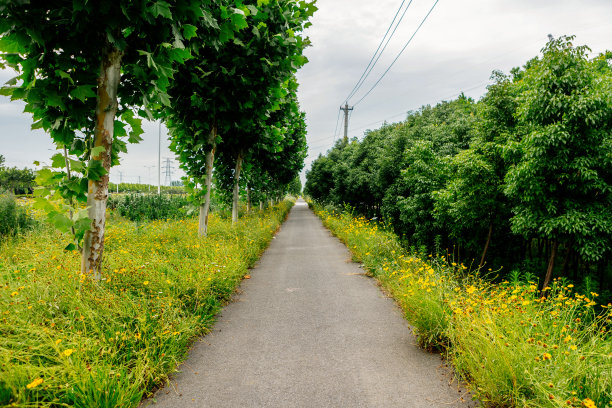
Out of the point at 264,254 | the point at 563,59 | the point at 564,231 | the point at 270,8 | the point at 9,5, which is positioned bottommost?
the point at 264,254

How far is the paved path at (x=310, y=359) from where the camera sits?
8.99 ft

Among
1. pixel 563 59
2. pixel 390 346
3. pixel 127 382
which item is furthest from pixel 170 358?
pixel 563 59

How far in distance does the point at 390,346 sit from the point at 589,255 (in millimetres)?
4464

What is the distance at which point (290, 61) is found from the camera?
5.89 m

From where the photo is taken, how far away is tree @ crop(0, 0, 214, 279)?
2.83 meters

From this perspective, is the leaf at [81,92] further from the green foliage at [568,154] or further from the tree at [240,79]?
the green foliage at [568,154]

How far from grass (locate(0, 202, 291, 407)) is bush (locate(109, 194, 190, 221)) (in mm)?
12328

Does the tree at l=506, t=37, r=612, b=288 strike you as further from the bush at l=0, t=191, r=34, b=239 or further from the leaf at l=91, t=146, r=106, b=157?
the bush at l=0, t=191, r=34, b=239

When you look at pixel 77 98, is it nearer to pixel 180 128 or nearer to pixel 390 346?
pixel 180 128

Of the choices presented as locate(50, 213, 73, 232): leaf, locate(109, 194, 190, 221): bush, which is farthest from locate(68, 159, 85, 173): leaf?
locate(109, 194, 190, 221): bush

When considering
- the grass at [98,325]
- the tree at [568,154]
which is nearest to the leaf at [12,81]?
the grass at [98,325]

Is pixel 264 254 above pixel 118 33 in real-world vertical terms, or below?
below

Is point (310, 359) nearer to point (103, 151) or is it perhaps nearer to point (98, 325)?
point (98, 325)

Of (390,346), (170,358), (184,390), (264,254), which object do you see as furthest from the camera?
(264,254)
